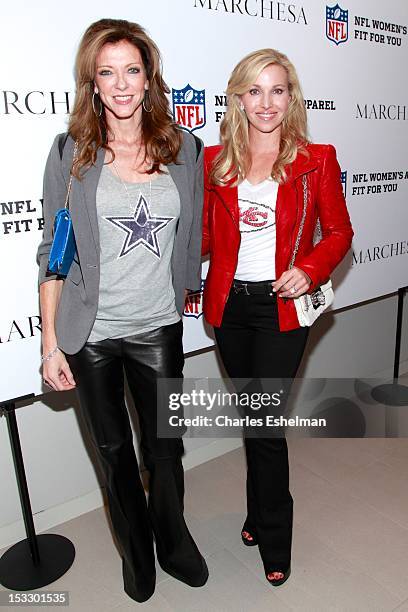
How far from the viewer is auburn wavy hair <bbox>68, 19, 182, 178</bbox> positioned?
5.81 feet

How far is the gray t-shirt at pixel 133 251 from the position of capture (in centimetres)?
180

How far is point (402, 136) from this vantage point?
11.4ft

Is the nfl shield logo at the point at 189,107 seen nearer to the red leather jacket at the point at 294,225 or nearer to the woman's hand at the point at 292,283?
the red leather jacket at the point at 294,225

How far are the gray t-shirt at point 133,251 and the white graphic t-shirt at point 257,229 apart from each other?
0.29 meters

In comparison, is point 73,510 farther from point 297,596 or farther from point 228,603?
point 297,596

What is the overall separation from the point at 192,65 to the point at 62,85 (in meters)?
0.62

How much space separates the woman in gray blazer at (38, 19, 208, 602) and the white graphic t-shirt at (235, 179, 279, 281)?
173 millimetres

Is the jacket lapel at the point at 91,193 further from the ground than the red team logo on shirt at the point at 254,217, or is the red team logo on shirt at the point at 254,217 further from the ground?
the jacket lapel at the point at 91,193

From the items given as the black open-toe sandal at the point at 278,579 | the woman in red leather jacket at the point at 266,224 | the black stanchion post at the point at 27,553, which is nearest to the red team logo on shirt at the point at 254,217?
the woman in red leather jacket at the point at 266,224

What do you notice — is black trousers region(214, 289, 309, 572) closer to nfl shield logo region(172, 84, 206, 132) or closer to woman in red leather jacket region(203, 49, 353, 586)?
woman in red leather jacket region(203, 49, 353, 586)

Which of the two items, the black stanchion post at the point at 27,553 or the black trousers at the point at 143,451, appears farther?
the black stanchion post at the point at 27,553

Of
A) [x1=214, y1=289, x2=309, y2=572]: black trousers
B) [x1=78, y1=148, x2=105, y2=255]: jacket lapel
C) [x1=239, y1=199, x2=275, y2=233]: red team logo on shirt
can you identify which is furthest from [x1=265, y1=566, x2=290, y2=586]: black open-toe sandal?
[x1=78, y1=148, x2=105, y2=255]: jacket lapel
